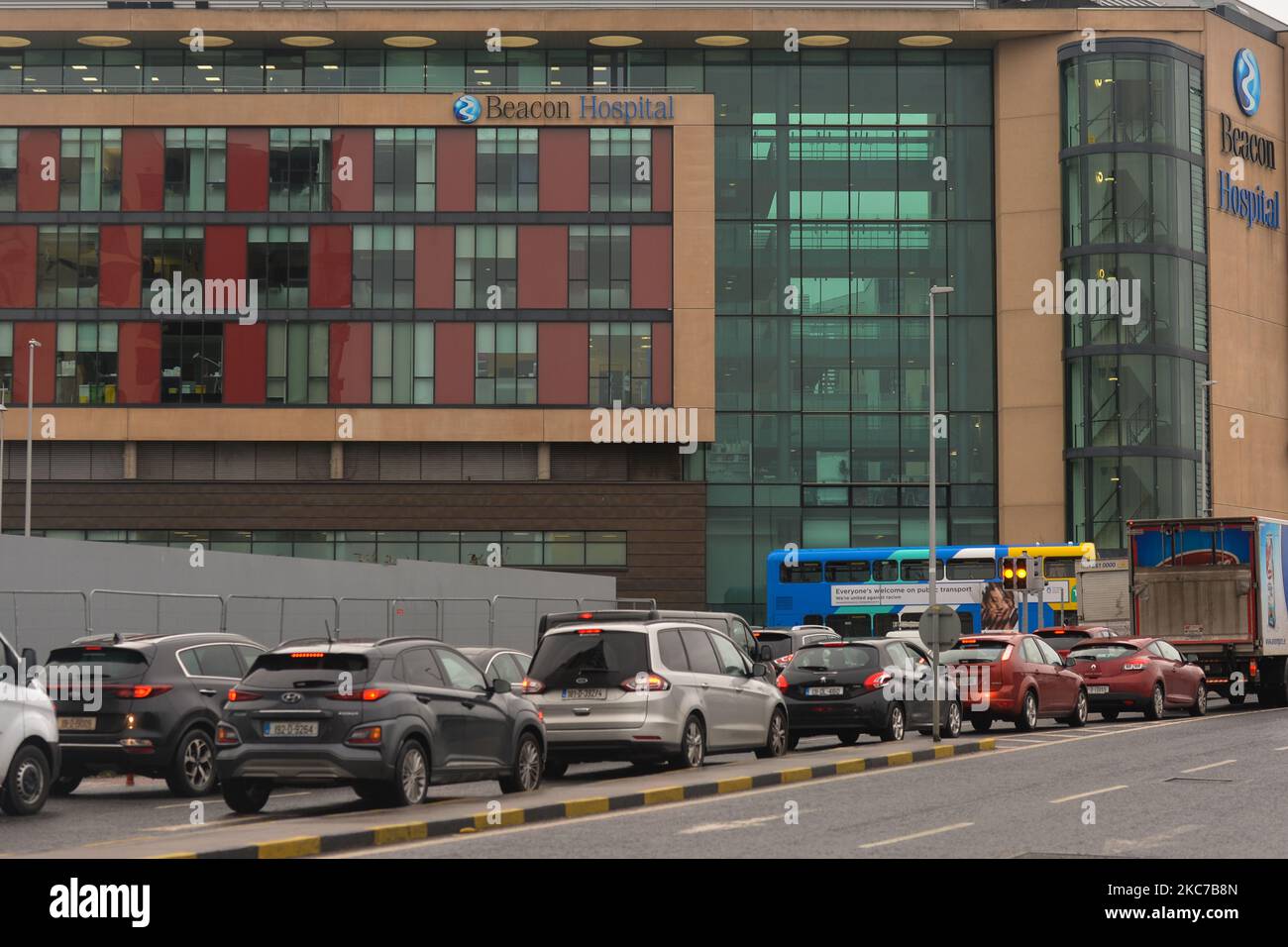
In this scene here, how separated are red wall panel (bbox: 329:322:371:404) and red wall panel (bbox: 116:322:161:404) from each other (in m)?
6.28

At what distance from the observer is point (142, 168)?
2571 inches

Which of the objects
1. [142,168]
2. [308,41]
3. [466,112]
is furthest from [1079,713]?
[308,41]

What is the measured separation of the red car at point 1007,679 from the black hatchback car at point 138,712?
13796 millimetres

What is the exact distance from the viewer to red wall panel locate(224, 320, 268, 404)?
64875 millimetres

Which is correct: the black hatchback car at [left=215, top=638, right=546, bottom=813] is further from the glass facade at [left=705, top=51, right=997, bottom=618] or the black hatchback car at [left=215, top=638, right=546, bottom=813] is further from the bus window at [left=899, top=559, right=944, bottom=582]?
the glass facade at [left=705, top=51, right=997, bottom=618]

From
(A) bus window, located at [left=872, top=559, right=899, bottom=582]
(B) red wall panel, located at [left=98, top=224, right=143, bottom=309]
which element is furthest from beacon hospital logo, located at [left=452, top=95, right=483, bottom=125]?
(A) bus window, located at [left=872, top=559, right=899, bottom=582]

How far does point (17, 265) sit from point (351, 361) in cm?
1244

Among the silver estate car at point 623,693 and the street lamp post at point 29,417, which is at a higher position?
the street lamp post at point 29,417

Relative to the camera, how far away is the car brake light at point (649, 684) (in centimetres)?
2014

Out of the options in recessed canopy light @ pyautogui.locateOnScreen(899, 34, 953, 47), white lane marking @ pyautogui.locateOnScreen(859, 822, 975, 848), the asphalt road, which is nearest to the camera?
the asphalt road

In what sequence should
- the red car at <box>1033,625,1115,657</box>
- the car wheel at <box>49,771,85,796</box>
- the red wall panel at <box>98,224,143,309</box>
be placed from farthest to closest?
1. the red wall panel at <box>98,224,143,309</box>
2. the red car at <box>1033,625,1115,657</box>
3. the car wheel at <box>49,771,85,796</box>

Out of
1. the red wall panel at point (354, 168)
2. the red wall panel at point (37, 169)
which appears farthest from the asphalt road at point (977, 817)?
the red wall panel at point (37, 169)

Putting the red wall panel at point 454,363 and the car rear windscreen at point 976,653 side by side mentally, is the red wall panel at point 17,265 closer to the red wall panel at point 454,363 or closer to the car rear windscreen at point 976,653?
the red wall panel at point 454,363
